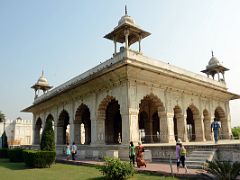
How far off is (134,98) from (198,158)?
214 inches

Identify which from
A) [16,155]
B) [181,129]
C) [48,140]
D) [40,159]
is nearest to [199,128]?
[181,129]

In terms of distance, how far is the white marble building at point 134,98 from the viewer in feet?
48.8

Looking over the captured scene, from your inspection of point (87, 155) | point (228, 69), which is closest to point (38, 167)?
point (87, 155)

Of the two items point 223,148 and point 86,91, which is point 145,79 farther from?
point 223,148

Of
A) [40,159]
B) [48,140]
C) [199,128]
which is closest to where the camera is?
[40,159]

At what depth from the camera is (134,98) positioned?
1498 centimetres

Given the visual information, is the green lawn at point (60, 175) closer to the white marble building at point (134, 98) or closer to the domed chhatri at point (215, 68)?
the white marble building at point (134, 98)

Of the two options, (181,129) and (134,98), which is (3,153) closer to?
(134,98)

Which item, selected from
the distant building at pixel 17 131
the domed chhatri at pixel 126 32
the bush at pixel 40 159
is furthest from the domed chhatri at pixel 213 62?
the distant building at pixel 17 131

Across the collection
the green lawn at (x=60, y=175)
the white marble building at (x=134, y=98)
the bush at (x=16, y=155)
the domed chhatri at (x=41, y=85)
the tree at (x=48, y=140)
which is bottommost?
the green lawn at (x=60, y=175)

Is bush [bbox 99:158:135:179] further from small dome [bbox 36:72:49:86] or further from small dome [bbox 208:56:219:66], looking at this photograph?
small dome [bbox 36:72:49:86]

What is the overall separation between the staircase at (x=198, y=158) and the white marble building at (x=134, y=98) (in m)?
3.83

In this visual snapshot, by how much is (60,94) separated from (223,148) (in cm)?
1479

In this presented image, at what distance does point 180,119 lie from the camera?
1841 cm
